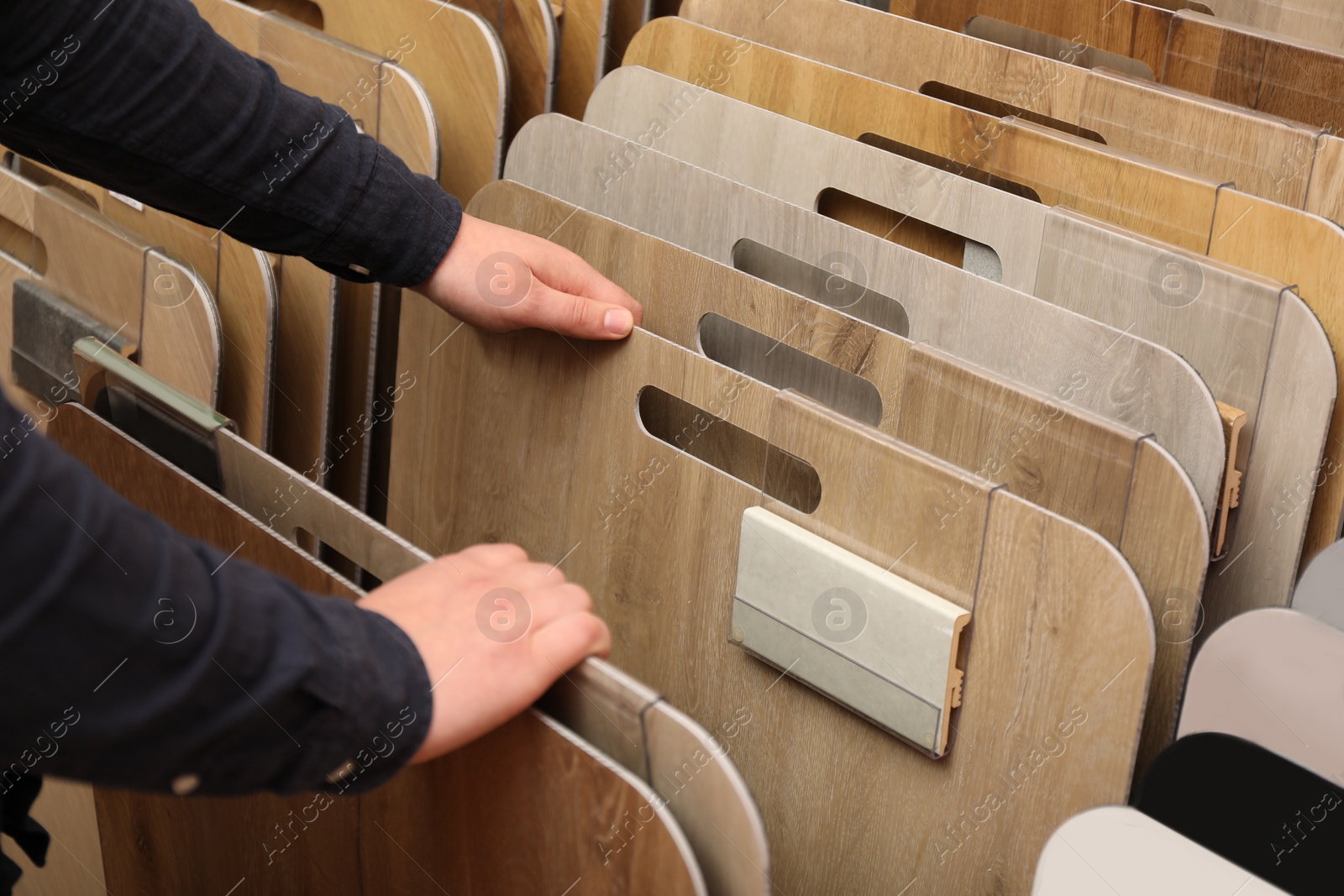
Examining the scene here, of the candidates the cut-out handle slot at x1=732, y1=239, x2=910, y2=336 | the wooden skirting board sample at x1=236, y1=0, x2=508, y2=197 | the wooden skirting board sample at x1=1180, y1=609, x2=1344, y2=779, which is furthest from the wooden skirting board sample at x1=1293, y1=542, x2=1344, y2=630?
the wooden skirting board sample at x1=236, y1=0, x2=508, y2=197

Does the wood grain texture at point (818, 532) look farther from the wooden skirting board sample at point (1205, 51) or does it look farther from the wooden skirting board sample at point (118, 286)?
the wooden skirting board sample at point (1205, 51)

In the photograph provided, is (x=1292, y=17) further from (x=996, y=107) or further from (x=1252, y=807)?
(x=1252, y=807)

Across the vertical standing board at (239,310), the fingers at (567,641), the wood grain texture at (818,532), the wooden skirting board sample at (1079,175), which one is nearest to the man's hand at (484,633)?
the fingers at (567,641)

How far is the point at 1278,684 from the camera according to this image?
1.75 ft

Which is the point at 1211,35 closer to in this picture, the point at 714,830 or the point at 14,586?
the point at 714,830

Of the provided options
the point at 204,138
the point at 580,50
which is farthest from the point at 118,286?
the point at 580,50

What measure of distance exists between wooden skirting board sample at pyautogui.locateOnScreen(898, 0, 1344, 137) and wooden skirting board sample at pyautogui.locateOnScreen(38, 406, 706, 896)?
0.59m

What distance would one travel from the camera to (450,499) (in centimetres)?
89

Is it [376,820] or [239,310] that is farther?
[239,310]

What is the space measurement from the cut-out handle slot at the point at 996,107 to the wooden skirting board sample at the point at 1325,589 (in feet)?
1.00

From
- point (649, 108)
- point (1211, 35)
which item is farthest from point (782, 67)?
point (1211, 35)

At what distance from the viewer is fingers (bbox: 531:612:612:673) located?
0.51 m

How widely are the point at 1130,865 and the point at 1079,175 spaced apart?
0.41 m

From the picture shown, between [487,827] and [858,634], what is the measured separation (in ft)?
0.66
